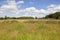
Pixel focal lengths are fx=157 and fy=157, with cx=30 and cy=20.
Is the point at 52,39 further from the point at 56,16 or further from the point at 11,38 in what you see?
the point at 56,16

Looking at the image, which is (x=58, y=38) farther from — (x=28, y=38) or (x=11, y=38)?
(x=11, y=38)

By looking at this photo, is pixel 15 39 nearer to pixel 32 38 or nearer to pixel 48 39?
pixel 32 38

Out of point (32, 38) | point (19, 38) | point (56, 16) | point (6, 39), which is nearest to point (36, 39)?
point (32, 38)

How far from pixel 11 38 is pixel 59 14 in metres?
31.1

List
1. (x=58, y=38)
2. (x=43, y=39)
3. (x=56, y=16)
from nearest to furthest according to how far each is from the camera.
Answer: (x=43, y=39) → (x=58, y=38) → (x=56, y=16)

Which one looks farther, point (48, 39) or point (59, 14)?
point (59, 14)

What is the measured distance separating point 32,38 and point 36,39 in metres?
0.29

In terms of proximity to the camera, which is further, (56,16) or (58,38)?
(56,16)

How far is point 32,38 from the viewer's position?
754 centimetres

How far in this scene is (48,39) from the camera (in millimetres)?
7461

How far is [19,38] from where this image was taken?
7.43 meters

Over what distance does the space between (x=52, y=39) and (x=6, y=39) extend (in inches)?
86.6

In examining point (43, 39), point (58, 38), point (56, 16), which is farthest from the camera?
point (56, 16)

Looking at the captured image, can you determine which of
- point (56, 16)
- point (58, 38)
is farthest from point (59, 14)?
point (58, 38)
